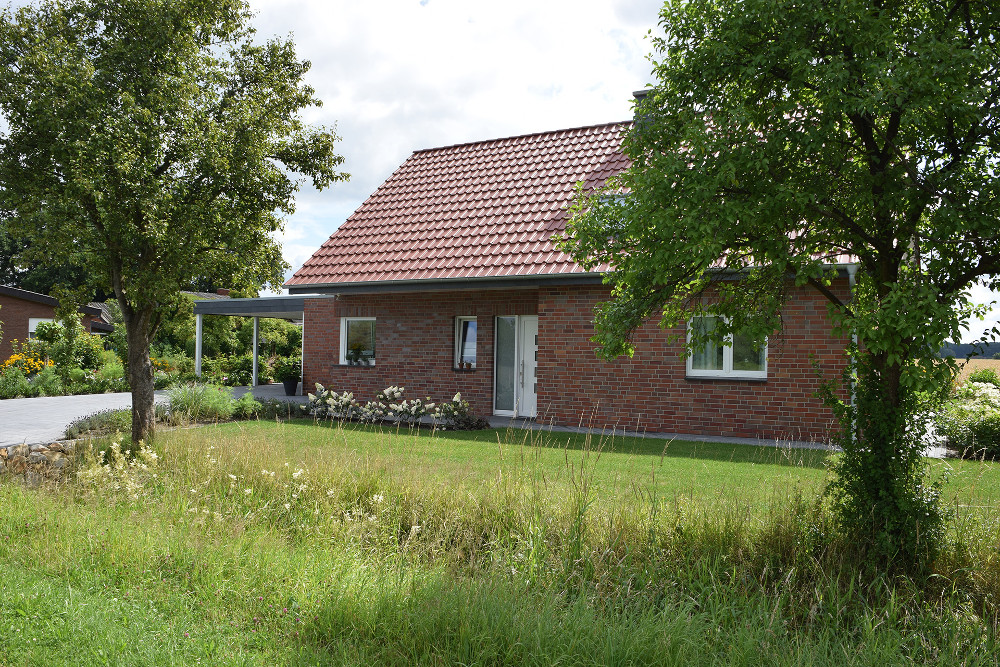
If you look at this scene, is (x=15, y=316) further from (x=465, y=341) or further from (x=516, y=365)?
(x=516, y=365)

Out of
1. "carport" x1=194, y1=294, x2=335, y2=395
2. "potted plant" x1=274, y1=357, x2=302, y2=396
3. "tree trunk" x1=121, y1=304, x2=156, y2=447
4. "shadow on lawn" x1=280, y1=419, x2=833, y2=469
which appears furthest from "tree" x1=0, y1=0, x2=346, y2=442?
"potted plant" x1=274, y1=357, x2=302, y2=396

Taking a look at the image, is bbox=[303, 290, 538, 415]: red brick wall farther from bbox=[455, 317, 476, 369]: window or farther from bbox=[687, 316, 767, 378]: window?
bbox=[687, 316, 767, 378]: window

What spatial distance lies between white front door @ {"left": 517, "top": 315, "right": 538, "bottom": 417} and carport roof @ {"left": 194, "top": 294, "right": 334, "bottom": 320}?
711 centimetres

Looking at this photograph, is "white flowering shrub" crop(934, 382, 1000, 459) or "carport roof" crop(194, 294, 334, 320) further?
"carport roof" crop(194, 294, 334, 320)

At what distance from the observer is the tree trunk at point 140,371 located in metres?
9.62

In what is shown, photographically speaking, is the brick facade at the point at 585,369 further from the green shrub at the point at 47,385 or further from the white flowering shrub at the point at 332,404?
the green shrub at the point at 47,385

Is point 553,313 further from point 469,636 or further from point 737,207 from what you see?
point 469,636

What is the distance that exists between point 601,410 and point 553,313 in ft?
6.67

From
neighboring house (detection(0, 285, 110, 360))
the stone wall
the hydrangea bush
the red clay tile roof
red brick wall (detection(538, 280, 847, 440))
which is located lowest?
the stone wall

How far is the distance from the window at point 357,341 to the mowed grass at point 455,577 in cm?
1034

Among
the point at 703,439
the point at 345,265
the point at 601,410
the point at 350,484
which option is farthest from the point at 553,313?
the point at 350,484

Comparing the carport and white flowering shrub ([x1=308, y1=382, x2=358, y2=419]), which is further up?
the carport

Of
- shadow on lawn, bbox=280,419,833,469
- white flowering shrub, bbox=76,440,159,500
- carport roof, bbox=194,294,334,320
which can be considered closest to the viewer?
white flowering shrub, bbox=76,440,159,500

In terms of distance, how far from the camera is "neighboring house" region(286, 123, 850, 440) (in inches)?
486
